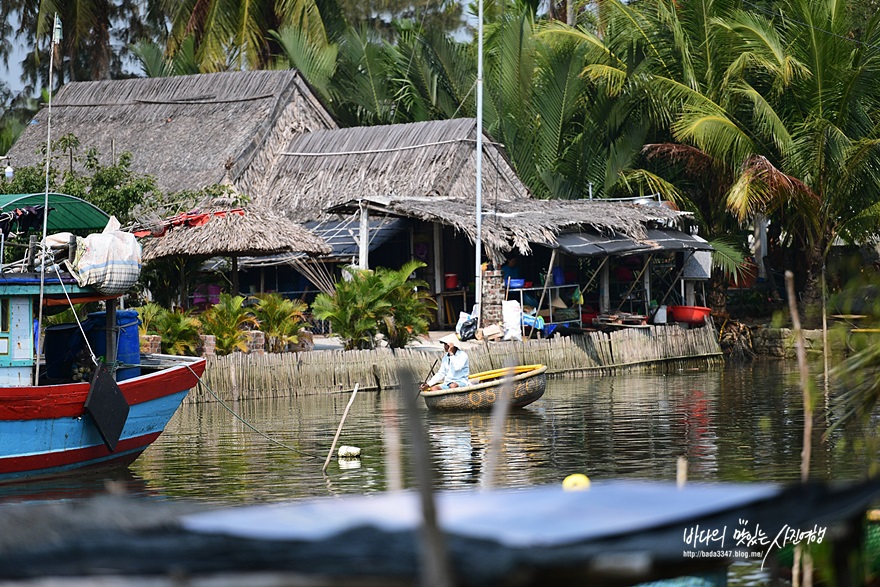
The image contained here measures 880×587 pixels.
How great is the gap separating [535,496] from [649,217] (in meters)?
23.8

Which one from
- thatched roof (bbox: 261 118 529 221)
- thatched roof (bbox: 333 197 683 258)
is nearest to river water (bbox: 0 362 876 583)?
thatched roof (bbox: 333 197 683 258)

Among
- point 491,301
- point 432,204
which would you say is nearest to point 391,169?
point 432,204

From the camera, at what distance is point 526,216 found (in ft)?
86.4

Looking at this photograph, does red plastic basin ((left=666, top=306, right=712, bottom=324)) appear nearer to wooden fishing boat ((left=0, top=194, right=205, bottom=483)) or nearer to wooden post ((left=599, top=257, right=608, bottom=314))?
wooden post ((left=599, top=257, right=608, bottom=314))

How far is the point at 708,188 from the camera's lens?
107 feet

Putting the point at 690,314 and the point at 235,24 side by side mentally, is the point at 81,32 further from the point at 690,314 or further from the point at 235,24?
the point at 690,314

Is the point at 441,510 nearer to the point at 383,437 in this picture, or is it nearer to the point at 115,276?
the point at 115,276

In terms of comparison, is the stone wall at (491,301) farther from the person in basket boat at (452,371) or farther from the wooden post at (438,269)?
the person in basket boat at (452,371)

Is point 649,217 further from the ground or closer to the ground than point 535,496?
further from the ground

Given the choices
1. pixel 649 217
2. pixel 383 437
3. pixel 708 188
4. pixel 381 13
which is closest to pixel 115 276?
pixel 383 437

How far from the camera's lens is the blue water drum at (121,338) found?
14.8 m

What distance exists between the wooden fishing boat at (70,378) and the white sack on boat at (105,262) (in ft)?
0.05

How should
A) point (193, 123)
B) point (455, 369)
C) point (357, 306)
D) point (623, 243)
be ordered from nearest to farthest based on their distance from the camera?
1. point (455, 369)
2. point (357, 306)
3. point (623, 243)
4. point (193, 123)

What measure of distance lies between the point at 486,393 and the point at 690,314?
11.5m
